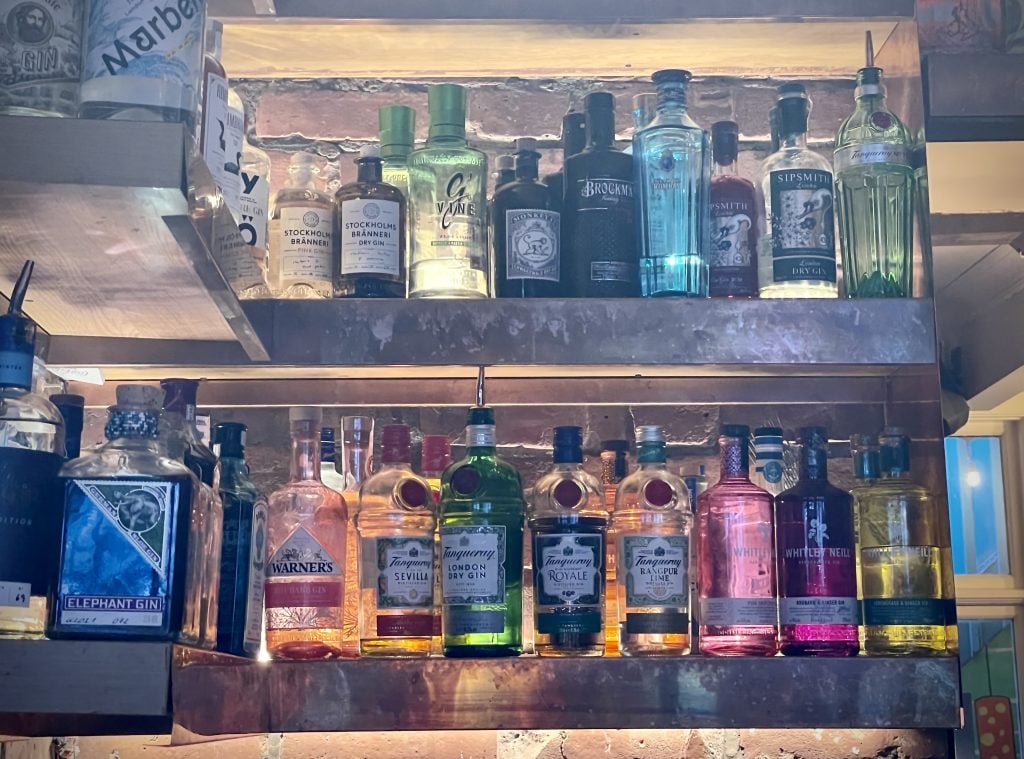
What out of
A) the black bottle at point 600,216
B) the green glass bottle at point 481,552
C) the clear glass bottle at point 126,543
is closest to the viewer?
the clear glass bottle at point 126,543

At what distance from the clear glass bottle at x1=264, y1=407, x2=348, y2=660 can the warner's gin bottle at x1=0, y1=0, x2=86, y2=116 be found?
494 millimetres

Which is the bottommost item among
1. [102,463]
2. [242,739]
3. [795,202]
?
[242,739]

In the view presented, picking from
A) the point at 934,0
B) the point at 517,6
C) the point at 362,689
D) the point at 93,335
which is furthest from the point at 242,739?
the point at 934,0

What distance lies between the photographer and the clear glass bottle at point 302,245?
1.49 metres

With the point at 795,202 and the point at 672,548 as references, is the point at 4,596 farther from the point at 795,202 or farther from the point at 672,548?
the point at 795,202

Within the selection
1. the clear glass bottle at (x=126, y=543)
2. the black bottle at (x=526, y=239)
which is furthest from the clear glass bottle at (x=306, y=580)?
the black bottle at (x=526, y=239)

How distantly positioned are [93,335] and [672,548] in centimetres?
70

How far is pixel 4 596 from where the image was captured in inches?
42.7

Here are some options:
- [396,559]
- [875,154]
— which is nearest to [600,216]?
[875,154]

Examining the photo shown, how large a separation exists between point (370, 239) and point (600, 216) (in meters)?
0.26

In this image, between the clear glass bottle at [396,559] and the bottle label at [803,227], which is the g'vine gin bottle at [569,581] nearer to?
the clear glass bottle at [396,559]

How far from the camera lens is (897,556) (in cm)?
144

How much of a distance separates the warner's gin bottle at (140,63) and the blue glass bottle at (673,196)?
543 mm

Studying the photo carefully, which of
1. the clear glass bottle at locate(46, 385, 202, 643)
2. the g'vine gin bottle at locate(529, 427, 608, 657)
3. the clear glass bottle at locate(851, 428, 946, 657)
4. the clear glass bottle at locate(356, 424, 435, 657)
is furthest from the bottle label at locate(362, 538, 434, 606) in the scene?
the clear glass bottle at locate(851, 428, 946, 657)
